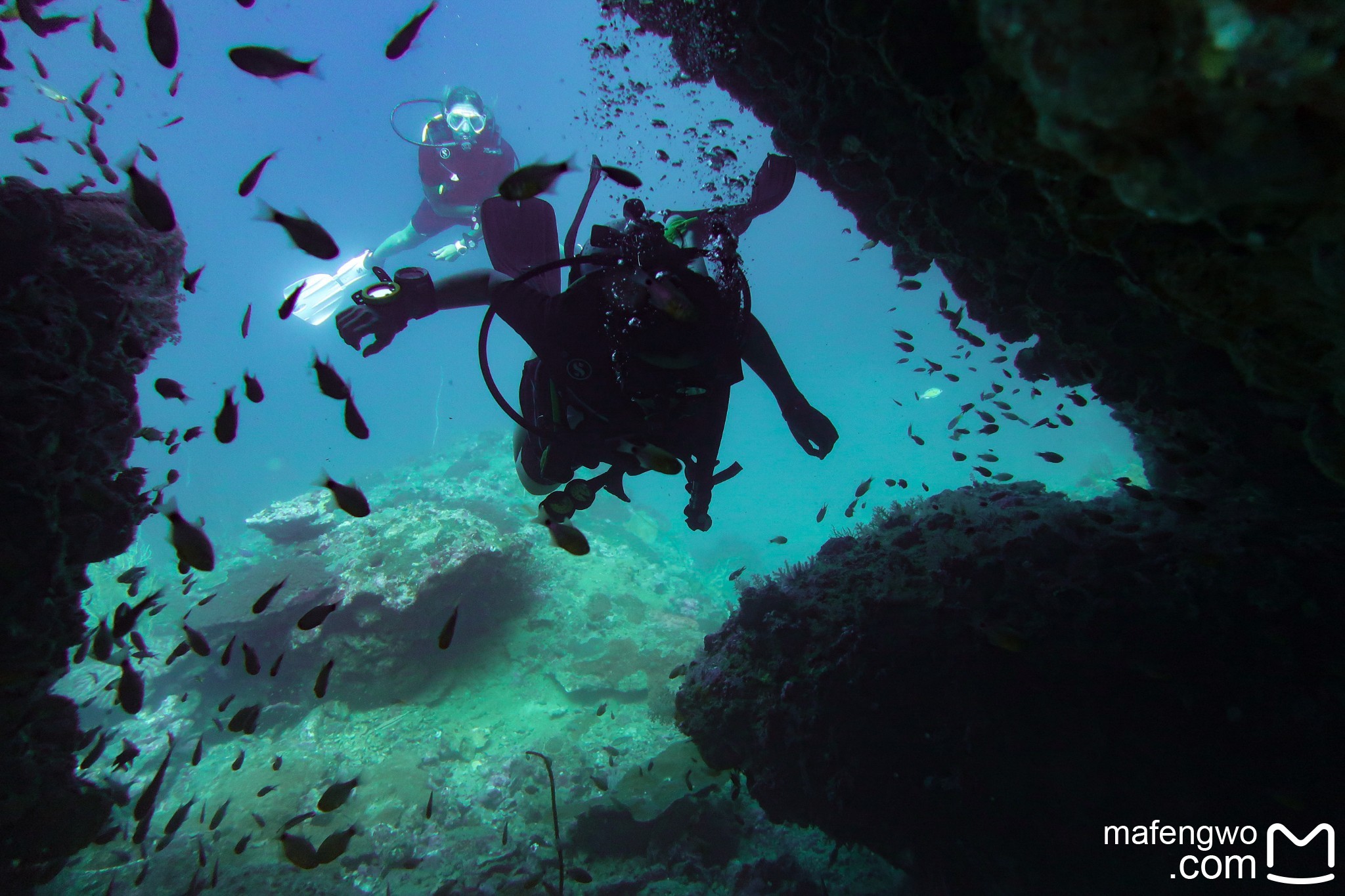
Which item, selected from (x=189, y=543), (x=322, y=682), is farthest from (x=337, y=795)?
(x=189, y=543)

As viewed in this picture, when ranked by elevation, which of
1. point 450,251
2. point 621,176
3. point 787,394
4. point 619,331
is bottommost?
point 619,331

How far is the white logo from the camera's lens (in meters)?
3.30

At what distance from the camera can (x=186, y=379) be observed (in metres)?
92.6

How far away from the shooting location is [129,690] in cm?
383

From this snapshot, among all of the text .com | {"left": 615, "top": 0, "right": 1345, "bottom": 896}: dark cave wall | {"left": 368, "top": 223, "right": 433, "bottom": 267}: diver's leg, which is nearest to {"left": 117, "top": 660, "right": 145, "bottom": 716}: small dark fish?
{"left": 615, "top": 0, "right": 1345, "bottom": 896}: dark cave wall

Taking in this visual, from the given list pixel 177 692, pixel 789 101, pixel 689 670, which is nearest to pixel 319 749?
pixel 177 692

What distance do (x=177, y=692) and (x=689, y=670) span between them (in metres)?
15.3

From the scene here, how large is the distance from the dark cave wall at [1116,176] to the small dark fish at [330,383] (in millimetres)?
3743

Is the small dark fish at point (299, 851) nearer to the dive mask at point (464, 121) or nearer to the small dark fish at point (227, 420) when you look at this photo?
the small dark fish at point (227, 420)

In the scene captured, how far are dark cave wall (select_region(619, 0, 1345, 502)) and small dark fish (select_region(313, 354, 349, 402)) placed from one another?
3743mm

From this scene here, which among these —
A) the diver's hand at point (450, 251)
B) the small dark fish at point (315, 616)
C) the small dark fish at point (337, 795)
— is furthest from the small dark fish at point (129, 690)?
the diver's hand at point (450, 251)

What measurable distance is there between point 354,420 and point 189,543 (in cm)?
118

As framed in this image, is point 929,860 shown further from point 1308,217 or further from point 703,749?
point 1308,217

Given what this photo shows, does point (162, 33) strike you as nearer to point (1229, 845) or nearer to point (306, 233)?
point (306, 233)
